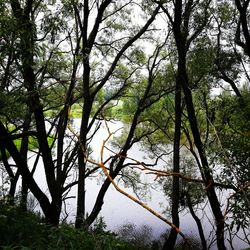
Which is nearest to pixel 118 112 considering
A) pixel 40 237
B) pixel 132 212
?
pixel 132 212

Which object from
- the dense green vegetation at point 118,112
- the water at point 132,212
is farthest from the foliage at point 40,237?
the water at point 132,212

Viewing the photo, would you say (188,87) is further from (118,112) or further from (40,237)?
(118,112)

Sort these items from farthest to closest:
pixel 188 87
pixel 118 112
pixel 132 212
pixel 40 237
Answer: pixel 132 212, pixel 118 112, pixel 188 87, pixel 40 237

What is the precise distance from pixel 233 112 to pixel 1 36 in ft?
21.7

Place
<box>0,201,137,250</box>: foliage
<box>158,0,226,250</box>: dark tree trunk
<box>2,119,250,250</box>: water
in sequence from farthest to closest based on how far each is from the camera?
<box>2,119,250,250</box>: water → <box>158,0,226,250</box>: dark tree trunk → <box>0,201,137,250</box>: foliage

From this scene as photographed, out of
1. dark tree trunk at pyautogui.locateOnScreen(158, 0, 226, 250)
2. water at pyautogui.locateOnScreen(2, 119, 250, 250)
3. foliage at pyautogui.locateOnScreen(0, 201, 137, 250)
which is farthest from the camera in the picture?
water at pyautogui.locateOnScreen(2, 119, 250, 250)

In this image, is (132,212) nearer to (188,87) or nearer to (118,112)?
(118,112)

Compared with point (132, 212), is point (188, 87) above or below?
above

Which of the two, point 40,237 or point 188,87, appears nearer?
point 40,237

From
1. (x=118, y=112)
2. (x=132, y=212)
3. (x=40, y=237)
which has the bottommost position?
(x=40, y=237)

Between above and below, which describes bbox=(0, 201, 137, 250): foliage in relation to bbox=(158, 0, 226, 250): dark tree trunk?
below

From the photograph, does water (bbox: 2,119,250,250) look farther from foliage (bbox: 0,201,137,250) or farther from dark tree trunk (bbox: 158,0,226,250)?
foliage (bbox: 0,201,137,250)

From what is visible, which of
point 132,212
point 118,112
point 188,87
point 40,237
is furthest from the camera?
point 132,212

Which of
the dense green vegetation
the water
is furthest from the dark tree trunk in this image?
the water
